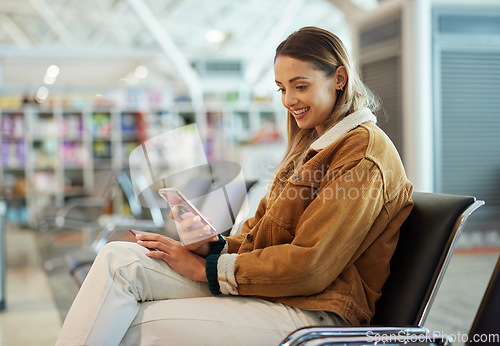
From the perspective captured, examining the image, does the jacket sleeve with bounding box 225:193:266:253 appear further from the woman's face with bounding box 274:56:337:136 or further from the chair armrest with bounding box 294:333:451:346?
the chair armrest with bounding box 294:333:451:346

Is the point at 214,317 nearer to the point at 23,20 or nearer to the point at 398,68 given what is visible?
the point at 398,68

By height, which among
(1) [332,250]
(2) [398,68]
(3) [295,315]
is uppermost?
(2) [398,68]

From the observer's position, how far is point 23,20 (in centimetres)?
2003

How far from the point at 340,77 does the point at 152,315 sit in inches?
30.2

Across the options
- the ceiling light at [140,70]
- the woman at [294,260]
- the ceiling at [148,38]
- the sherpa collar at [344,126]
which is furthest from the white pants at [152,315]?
the ceiling light at [140,70]

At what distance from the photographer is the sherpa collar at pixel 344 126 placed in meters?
1.30

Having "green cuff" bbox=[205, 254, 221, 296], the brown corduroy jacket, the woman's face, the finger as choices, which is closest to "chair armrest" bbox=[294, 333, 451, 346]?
the brown corduroy jacket

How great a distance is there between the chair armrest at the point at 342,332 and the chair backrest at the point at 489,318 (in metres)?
0.11

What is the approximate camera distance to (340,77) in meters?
1.38

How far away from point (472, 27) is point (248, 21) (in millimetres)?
14881

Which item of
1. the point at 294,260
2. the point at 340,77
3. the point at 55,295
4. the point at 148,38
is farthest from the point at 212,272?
the point at 148,38

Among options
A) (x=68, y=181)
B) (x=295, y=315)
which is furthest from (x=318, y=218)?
(x=68, y=181)

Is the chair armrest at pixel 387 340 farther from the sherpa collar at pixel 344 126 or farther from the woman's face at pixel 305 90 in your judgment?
the woman's face at pixel 305 90

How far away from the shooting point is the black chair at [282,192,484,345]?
118cm
